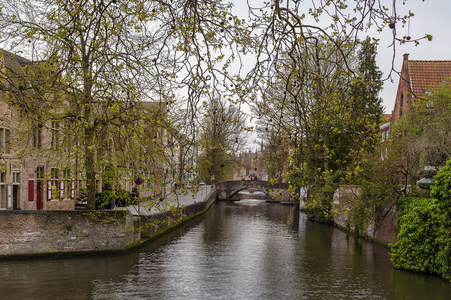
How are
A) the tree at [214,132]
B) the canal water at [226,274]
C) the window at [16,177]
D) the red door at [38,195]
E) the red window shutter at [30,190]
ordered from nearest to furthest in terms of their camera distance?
the tree at [214,132]
the canal water at [226,274]
the window at [16,177]
the red window shutter at [30,190]
the red door at [38,195]

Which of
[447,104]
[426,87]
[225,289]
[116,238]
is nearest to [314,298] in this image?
[225,289]

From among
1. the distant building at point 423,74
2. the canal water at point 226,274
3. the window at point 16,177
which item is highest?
the distant building at point 423,74

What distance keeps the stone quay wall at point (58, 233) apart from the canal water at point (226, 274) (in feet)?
1.32

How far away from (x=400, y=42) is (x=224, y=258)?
508 inches

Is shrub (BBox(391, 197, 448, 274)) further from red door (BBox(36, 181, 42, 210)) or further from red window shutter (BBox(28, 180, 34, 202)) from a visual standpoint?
red door (BBox(36, 181, 42, 210))

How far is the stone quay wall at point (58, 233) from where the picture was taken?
46.5 ft

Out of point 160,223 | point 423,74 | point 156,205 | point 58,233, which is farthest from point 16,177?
point 423,74

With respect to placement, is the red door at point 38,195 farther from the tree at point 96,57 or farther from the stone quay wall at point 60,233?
the tree at point 96,57

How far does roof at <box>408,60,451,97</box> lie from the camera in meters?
24.8

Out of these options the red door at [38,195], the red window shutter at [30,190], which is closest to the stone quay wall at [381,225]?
the red window shutter at [30,190]

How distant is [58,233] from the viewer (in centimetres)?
1474

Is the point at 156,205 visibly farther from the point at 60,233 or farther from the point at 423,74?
the point at 423,74

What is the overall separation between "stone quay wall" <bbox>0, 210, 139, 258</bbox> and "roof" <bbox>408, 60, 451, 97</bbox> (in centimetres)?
1700

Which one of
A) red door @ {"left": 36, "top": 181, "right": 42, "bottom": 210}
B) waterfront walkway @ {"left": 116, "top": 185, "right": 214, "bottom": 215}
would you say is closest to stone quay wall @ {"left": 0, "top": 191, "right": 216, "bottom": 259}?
waterfront walkway @ {"left": 116, "top": 185, "right": 214, "bottom": 215}
